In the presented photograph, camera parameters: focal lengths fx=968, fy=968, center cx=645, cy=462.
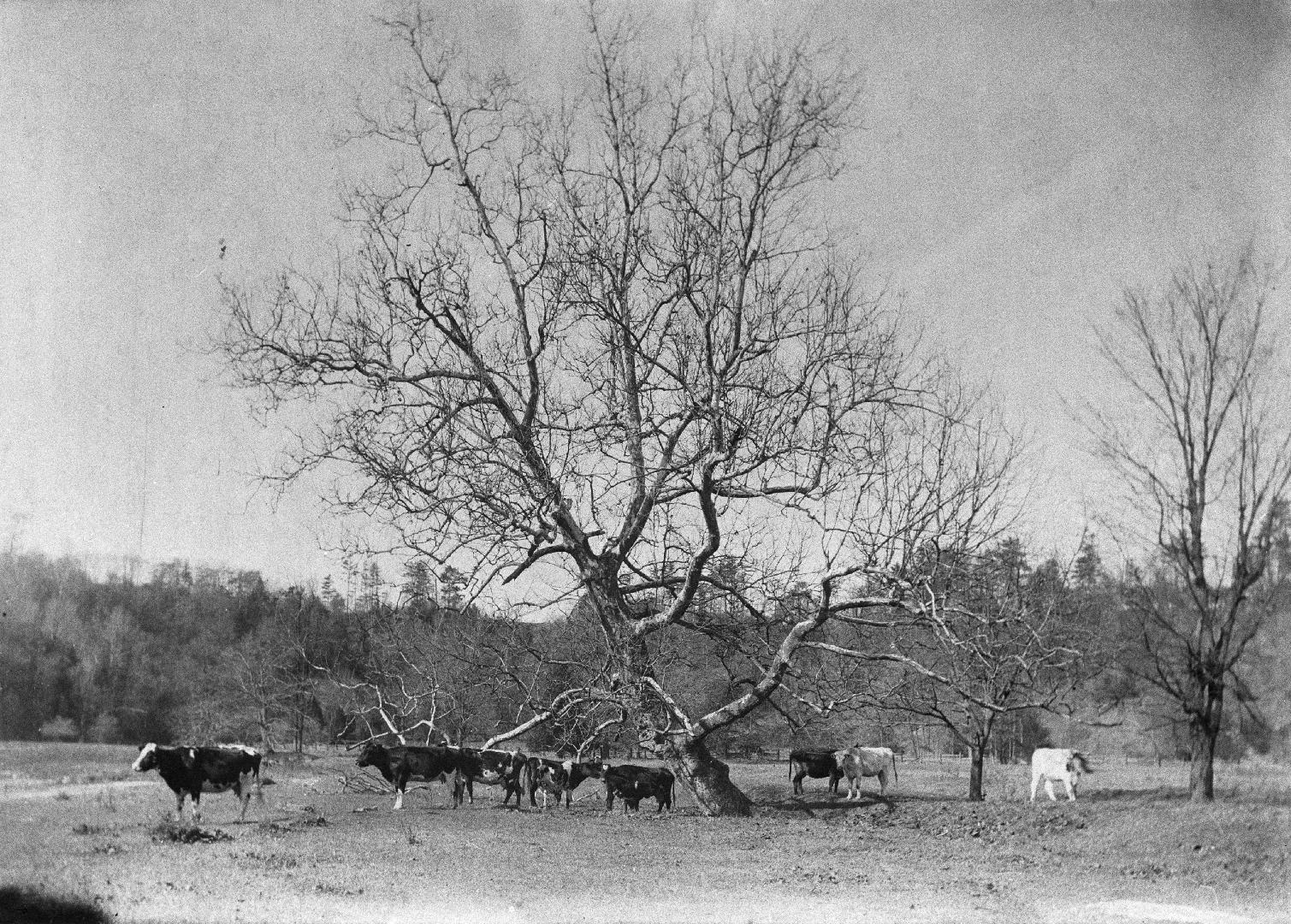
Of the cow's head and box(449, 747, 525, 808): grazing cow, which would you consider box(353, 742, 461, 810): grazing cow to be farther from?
the cow's head

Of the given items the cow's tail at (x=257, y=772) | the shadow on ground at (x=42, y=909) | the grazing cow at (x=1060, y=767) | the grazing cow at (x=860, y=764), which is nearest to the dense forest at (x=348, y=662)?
the cow's tail at (x=257, y=772)

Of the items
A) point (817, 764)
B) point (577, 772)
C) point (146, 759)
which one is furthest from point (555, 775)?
point (146, 759)

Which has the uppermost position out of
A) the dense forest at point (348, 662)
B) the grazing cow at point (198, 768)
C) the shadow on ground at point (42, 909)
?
the dense forest at point (348, 662)

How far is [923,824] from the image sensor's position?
14453 millimetres

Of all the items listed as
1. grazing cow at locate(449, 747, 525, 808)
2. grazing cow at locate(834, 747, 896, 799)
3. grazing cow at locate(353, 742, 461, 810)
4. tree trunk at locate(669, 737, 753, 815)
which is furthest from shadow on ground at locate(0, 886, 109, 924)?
grazing cow at locate(834, 747, 896, 799)

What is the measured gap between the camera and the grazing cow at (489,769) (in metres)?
17.0

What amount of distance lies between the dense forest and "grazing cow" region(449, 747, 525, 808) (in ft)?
1.81

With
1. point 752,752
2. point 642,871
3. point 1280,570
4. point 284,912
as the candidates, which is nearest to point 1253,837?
point 1280,570

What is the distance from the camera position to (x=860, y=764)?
22.3m

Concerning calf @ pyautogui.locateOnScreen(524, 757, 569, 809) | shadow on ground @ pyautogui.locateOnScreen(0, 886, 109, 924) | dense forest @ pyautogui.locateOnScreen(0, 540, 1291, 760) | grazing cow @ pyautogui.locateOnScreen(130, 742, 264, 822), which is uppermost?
dense forest @ pyautogui.locateOnScreen(0, 540, 1291, 760)

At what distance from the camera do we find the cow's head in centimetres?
1249

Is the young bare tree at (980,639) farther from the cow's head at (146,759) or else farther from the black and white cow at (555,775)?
the cow's head at (146,759)

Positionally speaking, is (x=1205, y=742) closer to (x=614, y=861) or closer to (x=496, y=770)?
(x=614, y=861)

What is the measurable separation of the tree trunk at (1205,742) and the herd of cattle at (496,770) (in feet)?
15.0
